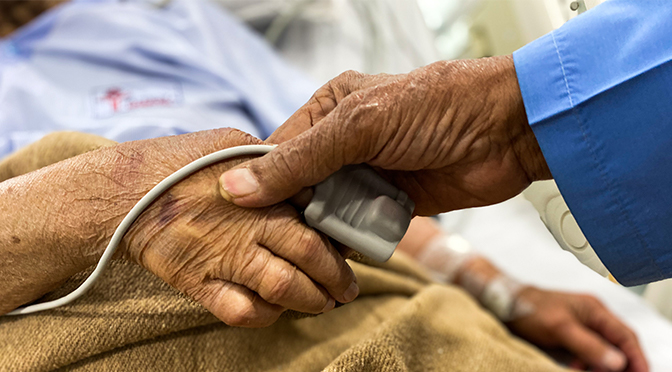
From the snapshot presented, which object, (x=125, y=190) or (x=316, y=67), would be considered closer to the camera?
(x=125, y=190)

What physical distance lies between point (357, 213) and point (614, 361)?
756 millimetres

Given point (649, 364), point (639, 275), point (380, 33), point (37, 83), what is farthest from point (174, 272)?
point (649, 364)

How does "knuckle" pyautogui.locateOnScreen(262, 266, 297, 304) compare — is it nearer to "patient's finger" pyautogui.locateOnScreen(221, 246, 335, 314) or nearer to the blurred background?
"patient's finger" pyautogui.locateOnScreen(221, 246, 335, 314)

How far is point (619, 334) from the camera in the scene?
0.95 m

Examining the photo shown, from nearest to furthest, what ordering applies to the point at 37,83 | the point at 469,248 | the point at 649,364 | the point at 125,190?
the point at 125,190 < the point at 649,364 < the point at 37,83 < the point at 469,248

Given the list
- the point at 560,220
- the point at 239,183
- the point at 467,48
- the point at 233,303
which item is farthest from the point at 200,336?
the point at 467,48

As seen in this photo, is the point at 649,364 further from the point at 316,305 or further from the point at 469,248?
the point at 316,305

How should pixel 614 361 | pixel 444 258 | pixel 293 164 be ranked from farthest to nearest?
pixel 444 258
pixel 614 361
pixel 293 164

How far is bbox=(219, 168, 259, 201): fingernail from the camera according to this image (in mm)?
441

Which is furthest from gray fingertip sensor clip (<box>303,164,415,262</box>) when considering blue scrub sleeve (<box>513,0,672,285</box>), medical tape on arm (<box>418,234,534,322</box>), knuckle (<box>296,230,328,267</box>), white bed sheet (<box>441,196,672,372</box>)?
medical tape on arm (<box>418,234,534,322</box>)

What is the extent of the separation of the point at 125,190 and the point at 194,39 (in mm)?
868

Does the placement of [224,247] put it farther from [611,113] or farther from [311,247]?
[611,113]

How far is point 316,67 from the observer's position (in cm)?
125

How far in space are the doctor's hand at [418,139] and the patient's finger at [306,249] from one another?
0.03 meters
